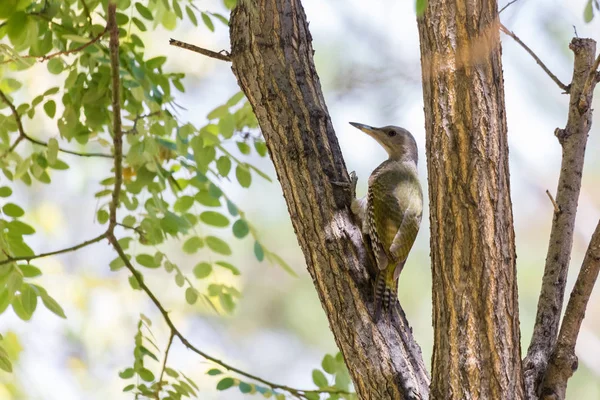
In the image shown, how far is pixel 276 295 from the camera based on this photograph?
32.8 ft

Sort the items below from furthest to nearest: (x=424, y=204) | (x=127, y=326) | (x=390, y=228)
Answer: (x=127, y=326) < (x=424, y=204) < (x=390, y=228)

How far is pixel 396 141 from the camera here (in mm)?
4254

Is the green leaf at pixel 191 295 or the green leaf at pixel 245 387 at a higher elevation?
the green leaf at pixel 191 295

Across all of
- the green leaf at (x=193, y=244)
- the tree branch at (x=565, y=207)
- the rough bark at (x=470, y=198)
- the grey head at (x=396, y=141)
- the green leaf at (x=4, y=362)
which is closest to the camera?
the rough bark at (x=470, y=198)

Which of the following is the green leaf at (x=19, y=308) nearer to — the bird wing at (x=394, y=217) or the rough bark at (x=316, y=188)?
the rough bark at (x=316, y=188)

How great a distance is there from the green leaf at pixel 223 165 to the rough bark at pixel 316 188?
19.8 inches

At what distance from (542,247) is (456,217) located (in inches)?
234

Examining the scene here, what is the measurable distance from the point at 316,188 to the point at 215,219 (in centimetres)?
95

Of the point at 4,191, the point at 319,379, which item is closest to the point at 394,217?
the point at 319,379

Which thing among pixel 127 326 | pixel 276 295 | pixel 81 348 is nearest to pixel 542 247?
pixel 276 295

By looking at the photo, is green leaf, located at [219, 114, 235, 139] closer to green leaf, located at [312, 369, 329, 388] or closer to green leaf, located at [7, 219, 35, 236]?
green leaf, located at [7, 219, 35, 236]

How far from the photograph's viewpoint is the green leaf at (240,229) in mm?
3410

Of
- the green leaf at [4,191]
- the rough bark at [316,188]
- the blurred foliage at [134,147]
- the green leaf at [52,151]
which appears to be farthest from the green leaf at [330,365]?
the green leaf at [4,191]

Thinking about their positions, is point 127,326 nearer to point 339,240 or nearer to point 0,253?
point 0,253
